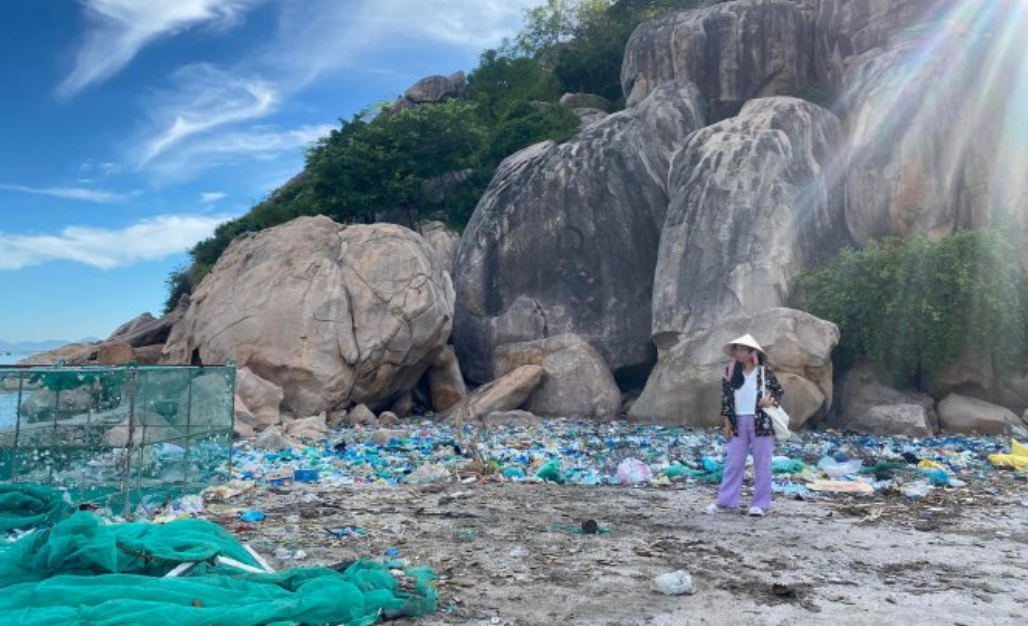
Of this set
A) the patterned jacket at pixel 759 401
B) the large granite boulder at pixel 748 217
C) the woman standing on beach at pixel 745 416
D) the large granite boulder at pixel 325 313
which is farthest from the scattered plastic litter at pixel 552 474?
the large granite boulder at pixel 748 217

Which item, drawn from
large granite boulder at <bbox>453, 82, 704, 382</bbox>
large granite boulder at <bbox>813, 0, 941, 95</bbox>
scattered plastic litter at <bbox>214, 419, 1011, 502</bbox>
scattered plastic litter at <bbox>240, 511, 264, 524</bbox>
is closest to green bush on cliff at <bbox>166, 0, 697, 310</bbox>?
large granite boulder at <bbox>453, 82, 704, 382</bbox>

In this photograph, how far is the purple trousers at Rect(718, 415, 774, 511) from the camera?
7.16 meters

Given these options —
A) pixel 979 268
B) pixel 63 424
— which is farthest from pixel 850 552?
pixel 979 268

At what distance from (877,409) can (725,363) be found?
264 cm

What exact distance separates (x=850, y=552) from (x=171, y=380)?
572 centimetres

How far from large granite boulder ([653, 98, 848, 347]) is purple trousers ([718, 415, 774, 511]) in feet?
32.8

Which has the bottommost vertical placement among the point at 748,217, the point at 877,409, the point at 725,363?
the point at 877,409

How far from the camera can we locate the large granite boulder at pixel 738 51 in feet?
77.2

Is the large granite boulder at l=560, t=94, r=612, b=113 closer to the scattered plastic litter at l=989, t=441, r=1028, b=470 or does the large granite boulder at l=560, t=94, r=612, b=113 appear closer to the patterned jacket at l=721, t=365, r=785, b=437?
the scattered plastic litter at l=989, t=441, r=1028, b=470

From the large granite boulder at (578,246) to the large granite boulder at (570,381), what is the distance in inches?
73.0

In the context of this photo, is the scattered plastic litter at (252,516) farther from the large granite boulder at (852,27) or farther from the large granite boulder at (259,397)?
the large granite boulder at (852,27)

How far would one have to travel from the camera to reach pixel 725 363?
1495 centimetres

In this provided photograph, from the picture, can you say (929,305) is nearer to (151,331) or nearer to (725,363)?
(725,363)

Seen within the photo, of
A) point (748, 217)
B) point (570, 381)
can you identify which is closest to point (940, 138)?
point (748, 217)
